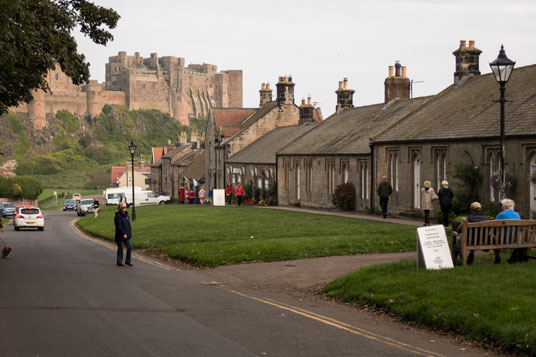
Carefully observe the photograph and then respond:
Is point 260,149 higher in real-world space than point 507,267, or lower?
higher

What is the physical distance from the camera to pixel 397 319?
1253 centimetres

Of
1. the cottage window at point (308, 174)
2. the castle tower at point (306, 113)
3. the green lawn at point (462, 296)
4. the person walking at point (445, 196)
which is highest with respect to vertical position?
the castle tower at point (306, 113)

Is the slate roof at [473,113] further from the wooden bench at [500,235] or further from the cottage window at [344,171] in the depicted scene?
the wooden bench at [500,235]

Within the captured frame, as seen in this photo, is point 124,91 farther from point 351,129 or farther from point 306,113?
point 351,129

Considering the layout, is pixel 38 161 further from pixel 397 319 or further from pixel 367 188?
pixel 397 319

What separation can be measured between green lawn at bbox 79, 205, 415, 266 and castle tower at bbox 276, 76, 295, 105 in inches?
1141

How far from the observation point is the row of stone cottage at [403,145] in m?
26.2

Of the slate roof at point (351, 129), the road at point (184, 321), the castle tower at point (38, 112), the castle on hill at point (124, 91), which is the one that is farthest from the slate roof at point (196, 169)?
the castle tower at point (38, 112)

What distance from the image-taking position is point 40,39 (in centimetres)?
1783

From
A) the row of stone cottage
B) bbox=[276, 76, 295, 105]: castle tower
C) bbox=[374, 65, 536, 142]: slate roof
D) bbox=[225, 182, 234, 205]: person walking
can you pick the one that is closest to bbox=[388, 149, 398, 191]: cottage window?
the row of stone cottage

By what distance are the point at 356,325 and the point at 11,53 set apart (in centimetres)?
891

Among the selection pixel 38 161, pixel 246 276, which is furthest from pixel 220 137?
pixel 38 161

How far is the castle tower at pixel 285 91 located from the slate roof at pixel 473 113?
29.4 meters

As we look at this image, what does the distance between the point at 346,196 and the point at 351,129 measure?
22.3ft
